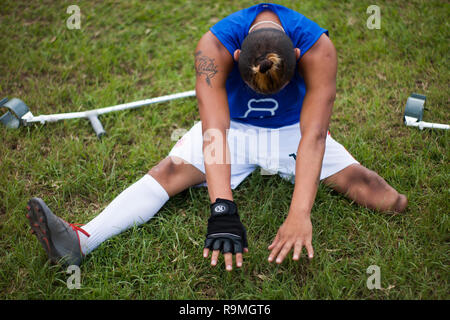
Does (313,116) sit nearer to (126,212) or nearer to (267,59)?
(267,59)

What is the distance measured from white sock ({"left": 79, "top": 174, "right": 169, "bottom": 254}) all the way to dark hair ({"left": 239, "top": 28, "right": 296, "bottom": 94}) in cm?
98

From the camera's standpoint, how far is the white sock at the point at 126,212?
2.25m

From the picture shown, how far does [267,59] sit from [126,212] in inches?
50.2

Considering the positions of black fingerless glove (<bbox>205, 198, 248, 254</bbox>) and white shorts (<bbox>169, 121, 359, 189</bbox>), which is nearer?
black fingerless glove (<bbox>205, 198, 248, 254</bbox>)

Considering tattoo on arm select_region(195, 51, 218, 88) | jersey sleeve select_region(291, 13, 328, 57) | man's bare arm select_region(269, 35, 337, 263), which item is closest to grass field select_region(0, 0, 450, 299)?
man's bare arm select_region(269, 35, 337, 263)

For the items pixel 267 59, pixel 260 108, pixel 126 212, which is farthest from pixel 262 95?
pixel 126 212

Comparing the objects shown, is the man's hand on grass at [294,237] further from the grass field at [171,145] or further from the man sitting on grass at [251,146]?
the grass field at [171,145]

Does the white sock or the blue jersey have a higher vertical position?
the blue jersey

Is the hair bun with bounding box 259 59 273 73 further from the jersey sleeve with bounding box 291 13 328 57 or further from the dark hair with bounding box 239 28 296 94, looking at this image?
the jersey sleeve with bounding box 291 13 328 57

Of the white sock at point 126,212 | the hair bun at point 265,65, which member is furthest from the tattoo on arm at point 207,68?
the white sock at point 126,212

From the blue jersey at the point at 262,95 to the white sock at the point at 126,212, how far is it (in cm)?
76

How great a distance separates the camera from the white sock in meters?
2.25

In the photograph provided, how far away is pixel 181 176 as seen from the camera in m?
2.49

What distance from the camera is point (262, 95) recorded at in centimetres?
240
